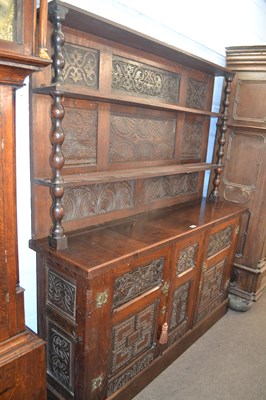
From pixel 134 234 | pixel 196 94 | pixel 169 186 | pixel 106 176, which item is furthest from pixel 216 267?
pixel 196 94

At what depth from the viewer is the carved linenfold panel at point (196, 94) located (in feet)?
8.05

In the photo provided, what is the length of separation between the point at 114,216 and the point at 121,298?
2.02 ft

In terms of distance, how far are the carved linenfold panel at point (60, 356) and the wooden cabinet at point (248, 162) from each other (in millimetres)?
1884

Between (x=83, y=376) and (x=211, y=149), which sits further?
(x=211, y=149)

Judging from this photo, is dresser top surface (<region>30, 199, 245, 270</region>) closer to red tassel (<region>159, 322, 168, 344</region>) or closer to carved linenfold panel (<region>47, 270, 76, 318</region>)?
carved linenfold panel (<region>47, 270, 76, 318</region>)

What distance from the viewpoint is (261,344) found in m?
2.50

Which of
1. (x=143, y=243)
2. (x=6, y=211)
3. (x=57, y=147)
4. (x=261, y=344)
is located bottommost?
(x=261, y=344)

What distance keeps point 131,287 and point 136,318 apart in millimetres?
226

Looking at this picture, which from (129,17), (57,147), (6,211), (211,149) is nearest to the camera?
A: (6,211)

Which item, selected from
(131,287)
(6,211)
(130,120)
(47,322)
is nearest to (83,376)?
(47,322)

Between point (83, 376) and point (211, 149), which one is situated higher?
point (211, 149)

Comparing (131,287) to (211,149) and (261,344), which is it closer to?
(261,344)

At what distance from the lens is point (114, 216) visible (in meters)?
2.07

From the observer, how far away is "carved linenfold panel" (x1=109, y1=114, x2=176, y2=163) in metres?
1.98
